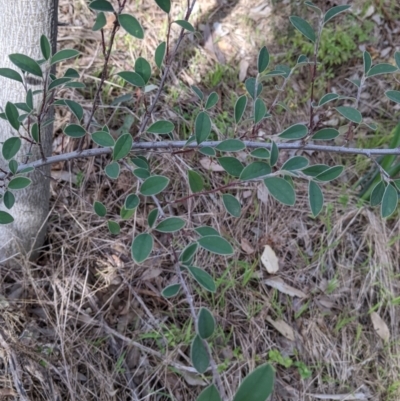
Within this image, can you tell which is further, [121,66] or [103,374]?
[121,66]

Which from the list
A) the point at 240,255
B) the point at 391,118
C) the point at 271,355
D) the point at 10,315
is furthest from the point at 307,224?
the point at 10,315

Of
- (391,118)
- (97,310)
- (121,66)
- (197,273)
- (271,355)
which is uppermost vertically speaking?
(197,273)

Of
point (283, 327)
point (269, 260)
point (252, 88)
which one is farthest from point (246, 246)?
point (252, 88)

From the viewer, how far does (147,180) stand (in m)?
0.75

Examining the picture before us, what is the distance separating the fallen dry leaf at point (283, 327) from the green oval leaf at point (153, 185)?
0.89 meters

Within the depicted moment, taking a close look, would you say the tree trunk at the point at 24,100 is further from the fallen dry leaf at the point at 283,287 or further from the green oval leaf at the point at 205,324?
the fallen dry leaf at the point at 283,287

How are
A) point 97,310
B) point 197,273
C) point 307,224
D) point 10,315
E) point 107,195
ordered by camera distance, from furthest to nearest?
point 307,224
point 107,195
point 97,310
point 10,315
point 197,273

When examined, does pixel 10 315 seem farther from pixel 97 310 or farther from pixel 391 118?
pixel 391 118

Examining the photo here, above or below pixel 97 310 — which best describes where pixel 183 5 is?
above

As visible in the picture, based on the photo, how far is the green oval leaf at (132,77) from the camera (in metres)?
0.81

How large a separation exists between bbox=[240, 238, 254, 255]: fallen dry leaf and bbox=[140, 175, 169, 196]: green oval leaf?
2.71 ft

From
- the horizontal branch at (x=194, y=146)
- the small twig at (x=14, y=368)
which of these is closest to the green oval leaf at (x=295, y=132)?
the horizontal branch at (x=194, y=146)

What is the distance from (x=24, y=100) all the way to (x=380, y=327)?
137cm

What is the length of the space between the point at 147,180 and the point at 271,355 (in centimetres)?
90
